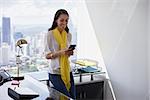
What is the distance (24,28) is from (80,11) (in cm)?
93

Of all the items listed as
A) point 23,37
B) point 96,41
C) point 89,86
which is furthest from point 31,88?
point 96,41

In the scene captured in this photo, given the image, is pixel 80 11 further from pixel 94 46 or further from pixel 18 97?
pixel 18 97

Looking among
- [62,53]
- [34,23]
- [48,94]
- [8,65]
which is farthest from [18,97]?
[34,23]

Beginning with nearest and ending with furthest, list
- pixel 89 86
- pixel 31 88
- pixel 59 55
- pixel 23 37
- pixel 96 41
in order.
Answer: pixel 31 88 < pixel 59 55 < pixel 23 37 < pixel 89 86 < pixel 96 41

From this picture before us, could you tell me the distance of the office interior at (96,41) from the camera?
3.52m

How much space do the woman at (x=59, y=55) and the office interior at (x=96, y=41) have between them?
1.57 feet

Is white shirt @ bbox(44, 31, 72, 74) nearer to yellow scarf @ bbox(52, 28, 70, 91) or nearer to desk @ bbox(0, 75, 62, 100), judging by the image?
yellow scarf @ bbox(52, 28, 70, 91)

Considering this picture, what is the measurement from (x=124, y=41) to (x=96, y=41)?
1.65ft

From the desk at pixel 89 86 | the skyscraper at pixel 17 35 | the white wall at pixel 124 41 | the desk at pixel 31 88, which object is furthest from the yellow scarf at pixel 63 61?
the white wall at pixel 124 41

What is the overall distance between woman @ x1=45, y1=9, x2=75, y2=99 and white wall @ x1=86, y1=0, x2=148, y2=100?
1.05 metres

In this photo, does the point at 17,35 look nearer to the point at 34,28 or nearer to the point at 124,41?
the point at 34,28

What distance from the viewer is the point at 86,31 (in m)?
4.12

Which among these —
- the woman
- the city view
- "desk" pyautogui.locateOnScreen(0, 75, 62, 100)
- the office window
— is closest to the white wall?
the office window

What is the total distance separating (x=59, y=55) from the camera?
9.42ft
